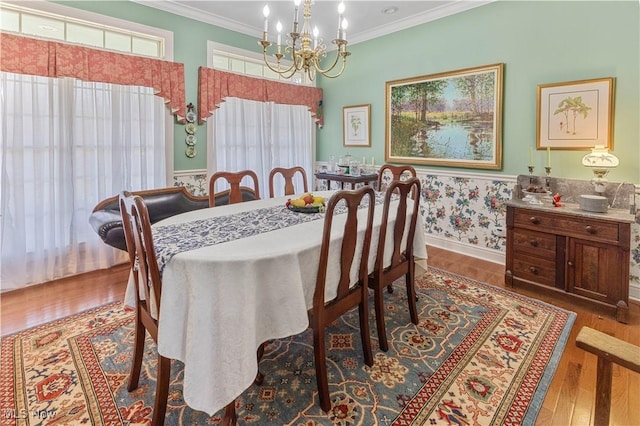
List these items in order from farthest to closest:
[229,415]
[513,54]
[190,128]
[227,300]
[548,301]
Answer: [190,128] → [513,54] → [548,301] → [229,415] → [227,300]

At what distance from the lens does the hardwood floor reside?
161 cm

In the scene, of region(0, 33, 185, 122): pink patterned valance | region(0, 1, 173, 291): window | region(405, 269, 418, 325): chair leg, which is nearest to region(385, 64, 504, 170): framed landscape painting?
region(405, 269, 418, 325): chair leg

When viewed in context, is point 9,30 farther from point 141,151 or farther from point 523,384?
point 523,384

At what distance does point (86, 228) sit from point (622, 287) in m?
4.62

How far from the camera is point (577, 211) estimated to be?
2.60 metres

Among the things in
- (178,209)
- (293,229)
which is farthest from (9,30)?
(293,229)

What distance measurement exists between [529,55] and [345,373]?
335 cm

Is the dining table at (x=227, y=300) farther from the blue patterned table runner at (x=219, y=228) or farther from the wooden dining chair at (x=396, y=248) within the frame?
the wooden dining chair at (x=396, y=248)

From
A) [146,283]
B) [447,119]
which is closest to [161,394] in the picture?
[146,283]

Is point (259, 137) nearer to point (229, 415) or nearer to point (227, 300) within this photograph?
point (227, 300)

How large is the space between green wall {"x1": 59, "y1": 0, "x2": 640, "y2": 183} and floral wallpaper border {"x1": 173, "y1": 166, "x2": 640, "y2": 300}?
0.19m

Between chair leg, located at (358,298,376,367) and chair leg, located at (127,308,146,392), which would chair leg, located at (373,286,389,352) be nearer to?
chair leg, located at (358,298,376,367)

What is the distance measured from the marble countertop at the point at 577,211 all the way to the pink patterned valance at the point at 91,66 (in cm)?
364

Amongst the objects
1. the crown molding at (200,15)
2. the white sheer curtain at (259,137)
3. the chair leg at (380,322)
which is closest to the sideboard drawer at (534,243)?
the chair leg at (380,322)
